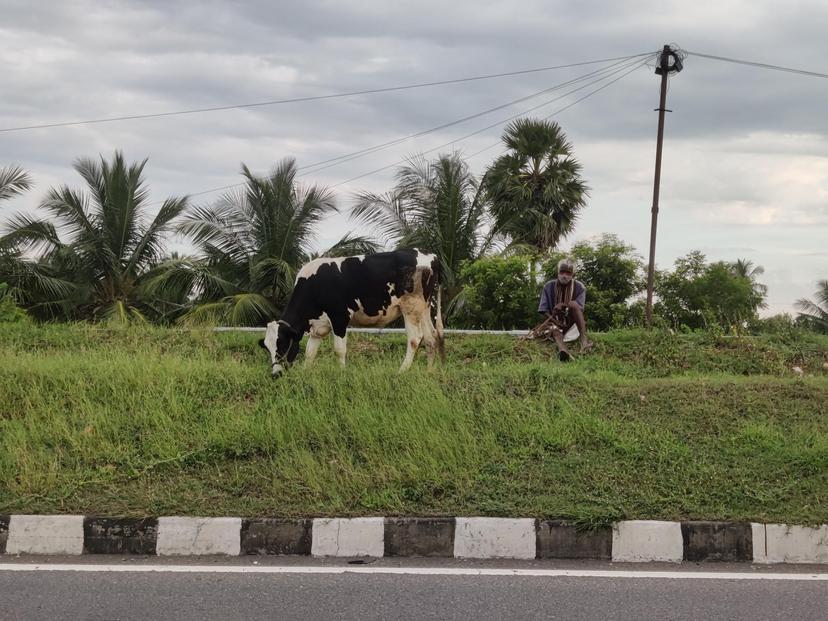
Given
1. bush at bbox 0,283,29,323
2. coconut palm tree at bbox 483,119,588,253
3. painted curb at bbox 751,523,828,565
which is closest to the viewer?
painted curb at bbox 751,523,828,565

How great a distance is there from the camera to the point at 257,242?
67.9 ft

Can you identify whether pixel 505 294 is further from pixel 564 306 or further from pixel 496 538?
pixel 496 538

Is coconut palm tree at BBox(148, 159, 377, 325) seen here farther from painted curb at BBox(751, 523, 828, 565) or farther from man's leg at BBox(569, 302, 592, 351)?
painted curb at BBox(751, 523, 828, 565)

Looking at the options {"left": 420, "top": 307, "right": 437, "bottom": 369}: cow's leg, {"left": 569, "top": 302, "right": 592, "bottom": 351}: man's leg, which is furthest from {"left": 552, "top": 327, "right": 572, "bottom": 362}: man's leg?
{"left": 420, "top": 307, "right": 437, "bottom": 369}: cow's leg

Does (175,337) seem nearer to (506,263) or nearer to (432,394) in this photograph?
(432,394)

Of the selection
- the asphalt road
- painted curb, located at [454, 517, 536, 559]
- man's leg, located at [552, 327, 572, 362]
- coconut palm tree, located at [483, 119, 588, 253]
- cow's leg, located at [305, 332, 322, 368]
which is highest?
coconut palm tree, located at [483, 119, 588, 253]

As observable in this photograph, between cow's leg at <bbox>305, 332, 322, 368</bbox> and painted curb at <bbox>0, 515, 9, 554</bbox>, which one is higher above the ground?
cow's leg at <bbox>305, 332, 322, 368</bbox>

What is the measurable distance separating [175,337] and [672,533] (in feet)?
26.2

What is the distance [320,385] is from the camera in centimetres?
764

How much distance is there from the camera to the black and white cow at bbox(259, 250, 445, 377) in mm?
A: 9648

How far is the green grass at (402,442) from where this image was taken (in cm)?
558

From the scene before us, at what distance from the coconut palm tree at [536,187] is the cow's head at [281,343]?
16078 millimetres

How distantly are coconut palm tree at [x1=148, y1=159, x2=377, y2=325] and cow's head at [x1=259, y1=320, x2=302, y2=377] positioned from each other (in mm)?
10138

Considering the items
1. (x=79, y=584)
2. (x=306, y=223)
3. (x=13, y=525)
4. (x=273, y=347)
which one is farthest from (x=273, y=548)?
(x=306, y=223)
